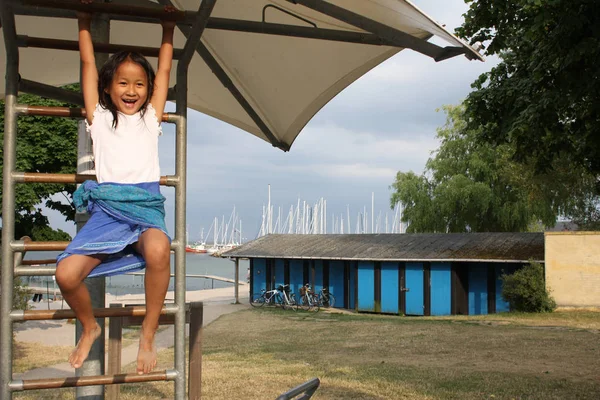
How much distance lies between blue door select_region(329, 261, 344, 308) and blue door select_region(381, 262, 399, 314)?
2.11 meters

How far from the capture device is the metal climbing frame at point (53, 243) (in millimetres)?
2738

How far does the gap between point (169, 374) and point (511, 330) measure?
16.2m

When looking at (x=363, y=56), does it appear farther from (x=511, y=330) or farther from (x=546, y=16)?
(x=511, y=330)

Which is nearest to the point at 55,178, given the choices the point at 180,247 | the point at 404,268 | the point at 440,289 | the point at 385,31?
the point at 180,247

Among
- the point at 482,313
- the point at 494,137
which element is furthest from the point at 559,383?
the point at 482,313

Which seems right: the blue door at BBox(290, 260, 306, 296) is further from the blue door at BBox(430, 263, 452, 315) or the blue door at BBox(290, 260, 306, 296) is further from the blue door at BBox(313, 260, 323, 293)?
the blue door at BBox(430, 263, 452, 315)

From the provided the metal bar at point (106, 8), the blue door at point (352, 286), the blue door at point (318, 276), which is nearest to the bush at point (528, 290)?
the blue door at point (352, 286)

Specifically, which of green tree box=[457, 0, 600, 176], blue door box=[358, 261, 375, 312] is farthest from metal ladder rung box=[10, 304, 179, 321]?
blue door box=[358, 261, 375, 312]

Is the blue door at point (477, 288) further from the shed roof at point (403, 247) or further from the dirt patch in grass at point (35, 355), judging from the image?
the dirt patch in grass at point (35, 355)

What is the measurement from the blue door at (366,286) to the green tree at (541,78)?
14.5m

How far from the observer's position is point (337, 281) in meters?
27.9

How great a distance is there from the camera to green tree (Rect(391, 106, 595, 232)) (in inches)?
1495

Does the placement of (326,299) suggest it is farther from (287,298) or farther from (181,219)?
(181,219)

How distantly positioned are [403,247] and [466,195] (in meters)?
13.2
